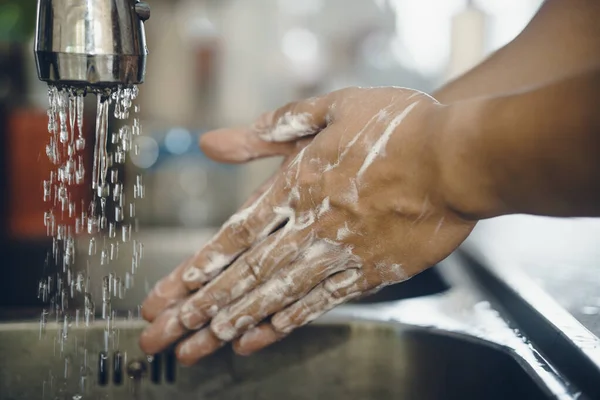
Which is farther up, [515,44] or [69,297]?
[515,44]

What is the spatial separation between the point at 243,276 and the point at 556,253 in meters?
0.61

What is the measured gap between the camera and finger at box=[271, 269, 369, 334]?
2.84 ft

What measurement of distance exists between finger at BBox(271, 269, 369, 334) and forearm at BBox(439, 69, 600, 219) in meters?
0.18

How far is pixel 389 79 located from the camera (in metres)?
3.61

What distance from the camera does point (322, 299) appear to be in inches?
35.2

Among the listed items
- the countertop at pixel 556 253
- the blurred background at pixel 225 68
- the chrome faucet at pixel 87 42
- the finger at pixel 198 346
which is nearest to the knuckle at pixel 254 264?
the finger at pixel 198 346

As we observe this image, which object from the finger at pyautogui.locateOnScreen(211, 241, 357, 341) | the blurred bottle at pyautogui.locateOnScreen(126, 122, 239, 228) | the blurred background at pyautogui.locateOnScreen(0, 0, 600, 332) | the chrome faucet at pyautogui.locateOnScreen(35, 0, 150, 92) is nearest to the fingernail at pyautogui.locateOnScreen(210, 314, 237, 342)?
the finger at pyautogui.locateOnScreen(211, 241, 357, 341)

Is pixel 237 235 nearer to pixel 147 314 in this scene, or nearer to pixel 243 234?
pixel 243 234

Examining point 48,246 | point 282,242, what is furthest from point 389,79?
point 282,242

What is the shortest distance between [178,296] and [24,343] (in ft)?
0.72

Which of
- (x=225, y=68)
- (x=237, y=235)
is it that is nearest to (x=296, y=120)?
(x=237, y=235)

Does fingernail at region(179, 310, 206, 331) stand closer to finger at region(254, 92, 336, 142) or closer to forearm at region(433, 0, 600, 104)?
finger at region(254, 92, 336, 142)

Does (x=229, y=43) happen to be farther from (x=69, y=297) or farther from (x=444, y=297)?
(x=444, y=297)

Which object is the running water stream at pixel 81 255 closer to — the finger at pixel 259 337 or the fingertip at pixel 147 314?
the fingertip at pixel 147 314
